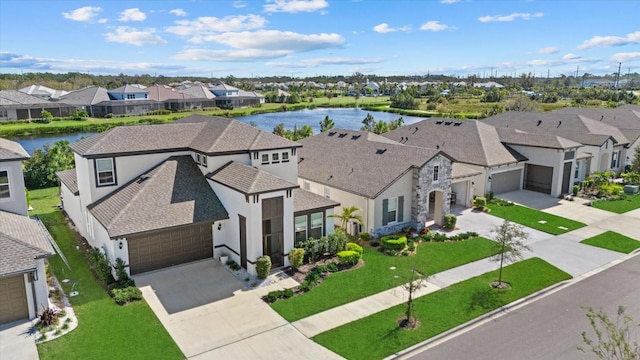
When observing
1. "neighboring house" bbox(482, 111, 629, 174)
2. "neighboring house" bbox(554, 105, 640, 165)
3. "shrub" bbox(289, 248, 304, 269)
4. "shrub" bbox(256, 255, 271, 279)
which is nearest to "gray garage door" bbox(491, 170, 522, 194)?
"neighboring house" bbox(482, 111, 629, 174)

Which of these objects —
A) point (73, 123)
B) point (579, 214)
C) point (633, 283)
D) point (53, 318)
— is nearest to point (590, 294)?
point (633, 283)

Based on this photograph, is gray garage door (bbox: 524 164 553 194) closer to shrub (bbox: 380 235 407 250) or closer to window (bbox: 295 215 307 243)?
shrub (bbox: 380 235 407 250)

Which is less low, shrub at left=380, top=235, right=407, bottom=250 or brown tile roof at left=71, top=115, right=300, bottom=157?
brown tile roof at left=71, top=115, right=300, bottom=157

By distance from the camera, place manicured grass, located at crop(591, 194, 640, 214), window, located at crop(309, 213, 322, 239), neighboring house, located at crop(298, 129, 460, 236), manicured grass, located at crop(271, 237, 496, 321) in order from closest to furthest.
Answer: manicured grass, located at crop(271, 237, 496, 321), window, located at crop(309, 213, 322, 239), neighboring house, located at crop(298, 129, 460, 236), manicured grass, located at crop(591, 194, 640, 214)

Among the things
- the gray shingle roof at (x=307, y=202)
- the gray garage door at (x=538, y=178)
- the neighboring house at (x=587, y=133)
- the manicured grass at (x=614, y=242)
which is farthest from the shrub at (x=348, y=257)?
the neighboring house at (x=587, y=133)

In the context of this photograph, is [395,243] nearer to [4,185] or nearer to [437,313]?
[437,313]

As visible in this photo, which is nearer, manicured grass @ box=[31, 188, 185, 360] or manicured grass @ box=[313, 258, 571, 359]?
manicured grass @ box=[31, 188, 185, 360]
